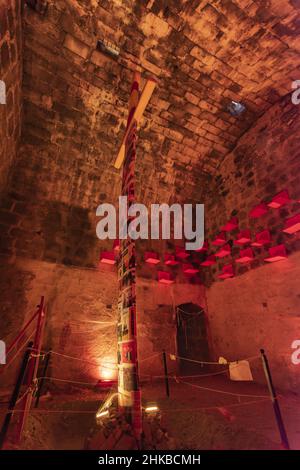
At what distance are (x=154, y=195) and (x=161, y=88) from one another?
106 inches

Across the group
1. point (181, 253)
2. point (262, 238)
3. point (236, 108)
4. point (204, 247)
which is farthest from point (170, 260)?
point (236, 108)

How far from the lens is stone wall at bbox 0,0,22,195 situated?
3287mm

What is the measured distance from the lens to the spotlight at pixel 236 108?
607cm

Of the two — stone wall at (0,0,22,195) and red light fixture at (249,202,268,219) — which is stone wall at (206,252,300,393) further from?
stone wall at (0,0,22,195)

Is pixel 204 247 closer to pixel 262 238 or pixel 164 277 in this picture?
pixel 164 277

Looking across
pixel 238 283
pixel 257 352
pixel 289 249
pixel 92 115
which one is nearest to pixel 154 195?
pixel 92 115

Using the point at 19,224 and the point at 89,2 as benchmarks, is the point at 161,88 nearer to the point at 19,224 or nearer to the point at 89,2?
the point at 89,2

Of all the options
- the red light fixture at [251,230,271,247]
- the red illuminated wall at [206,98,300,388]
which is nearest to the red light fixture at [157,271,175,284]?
the red illuminated wall at [206,98,300,388]

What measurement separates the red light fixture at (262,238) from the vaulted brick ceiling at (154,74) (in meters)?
3.04

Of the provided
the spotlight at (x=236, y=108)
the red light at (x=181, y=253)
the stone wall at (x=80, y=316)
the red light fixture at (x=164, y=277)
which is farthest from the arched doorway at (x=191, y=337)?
the spotlight at (x=236, y=108)

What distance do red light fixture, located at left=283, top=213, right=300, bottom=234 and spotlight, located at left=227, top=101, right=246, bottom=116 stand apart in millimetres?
3248

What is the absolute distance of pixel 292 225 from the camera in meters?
4.59

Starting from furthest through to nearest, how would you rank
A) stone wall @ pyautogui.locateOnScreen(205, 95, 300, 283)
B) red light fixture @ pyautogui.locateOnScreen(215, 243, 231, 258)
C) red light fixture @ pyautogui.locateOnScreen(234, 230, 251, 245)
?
1. red light fixture @ pyautogui.locateOnScreen(215, 243, 231, 258)
2. red light fixture @ pyautogui.locateOnScreen(234, 230, 251, 245)
3. stone wall @ pyautogui.locateOnScreen(205, 95, 300, 283)

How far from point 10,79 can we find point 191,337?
→ 6941 millimetres
